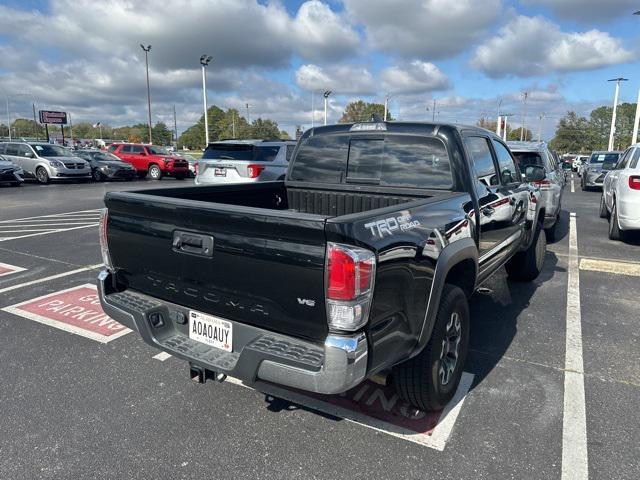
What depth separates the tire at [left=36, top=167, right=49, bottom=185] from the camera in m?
19.7

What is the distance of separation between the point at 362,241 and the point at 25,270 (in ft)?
19.0

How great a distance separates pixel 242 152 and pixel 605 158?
1703cm

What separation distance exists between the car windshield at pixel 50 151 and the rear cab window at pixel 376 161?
65.2 ft

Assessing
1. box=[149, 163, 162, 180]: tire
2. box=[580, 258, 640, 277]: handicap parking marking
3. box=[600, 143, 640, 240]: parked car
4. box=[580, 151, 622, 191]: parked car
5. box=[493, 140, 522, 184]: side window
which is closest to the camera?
box=[493, 140, 522, 184]: side window

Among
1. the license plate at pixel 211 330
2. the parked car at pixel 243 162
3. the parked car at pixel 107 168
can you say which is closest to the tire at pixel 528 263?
the license plate at pixel 211 330

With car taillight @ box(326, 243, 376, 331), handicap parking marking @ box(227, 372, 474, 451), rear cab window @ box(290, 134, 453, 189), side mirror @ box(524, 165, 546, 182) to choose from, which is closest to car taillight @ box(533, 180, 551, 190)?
side mirror @ box(524, 165, 546, 182)

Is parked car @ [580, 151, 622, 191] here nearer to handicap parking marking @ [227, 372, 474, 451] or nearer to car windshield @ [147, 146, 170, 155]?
handicap parking marking @ [227, 372, 474, 451]

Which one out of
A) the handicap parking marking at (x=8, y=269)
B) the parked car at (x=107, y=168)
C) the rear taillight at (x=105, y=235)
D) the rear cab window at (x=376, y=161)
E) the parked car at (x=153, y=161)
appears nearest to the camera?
the rear taillight at (x=105, y=235)

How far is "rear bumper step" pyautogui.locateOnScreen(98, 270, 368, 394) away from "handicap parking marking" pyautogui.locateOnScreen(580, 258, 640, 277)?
5821 millimetres

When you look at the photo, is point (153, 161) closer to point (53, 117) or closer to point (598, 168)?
point (598, 168)

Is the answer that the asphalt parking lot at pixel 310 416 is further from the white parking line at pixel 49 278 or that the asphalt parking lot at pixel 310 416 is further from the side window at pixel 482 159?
the side window at pixel 482 159

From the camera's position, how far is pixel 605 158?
65.8 ft

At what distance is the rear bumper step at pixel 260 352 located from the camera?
2158 millimetres

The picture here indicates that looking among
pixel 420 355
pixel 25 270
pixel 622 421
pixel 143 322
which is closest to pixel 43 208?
pixel 25 270
